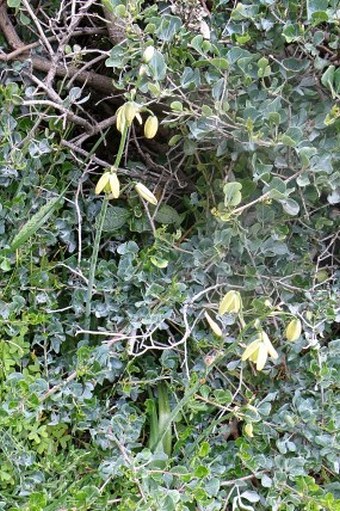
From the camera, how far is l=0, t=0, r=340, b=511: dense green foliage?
3.45 feet

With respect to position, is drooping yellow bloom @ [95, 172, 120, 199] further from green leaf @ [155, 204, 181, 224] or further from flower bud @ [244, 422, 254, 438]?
flower bud @ [244, 422, 254, 438]

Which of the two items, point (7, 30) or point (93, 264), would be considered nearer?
point (93, 264)

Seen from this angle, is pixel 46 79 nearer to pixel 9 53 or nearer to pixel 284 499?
pixel 9 53

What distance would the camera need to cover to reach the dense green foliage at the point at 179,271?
3.45 ft

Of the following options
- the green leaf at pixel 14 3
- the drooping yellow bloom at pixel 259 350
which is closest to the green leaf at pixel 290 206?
the drooping yellow bloom at pixel 259 350

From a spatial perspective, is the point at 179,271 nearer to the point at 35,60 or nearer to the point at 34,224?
the point at 34,224

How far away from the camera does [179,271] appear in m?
1.20

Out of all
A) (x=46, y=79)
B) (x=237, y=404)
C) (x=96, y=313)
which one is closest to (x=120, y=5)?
(x=46, y=79)

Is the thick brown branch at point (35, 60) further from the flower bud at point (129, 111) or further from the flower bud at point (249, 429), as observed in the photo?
the flower bud at point (249, 429)

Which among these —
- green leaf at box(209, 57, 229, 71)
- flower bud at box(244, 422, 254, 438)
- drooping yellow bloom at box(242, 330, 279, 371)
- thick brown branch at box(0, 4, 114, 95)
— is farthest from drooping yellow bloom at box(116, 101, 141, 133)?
flower bud at box(244, 422, 254, 438)

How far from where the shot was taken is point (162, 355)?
1.17m

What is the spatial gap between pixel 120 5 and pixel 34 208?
402 mm

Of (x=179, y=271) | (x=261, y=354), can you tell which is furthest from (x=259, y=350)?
(x=179, y=271)

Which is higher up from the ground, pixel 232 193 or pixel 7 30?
pixel 7 30
